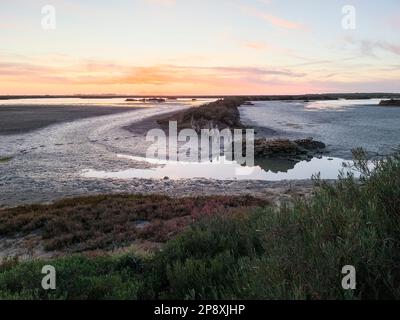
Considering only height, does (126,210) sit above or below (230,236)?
below

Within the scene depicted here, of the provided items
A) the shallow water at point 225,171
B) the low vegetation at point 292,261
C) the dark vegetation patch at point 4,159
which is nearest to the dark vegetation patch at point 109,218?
the low vegetation at point 292,261

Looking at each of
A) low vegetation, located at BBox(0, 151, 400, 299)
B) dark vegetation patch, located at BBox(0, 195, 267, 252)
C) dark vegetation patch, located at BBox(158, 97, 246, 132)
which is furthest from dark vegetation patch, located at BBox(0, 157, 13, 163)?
low vegetation, located at BBox(0, 151, 400, 299)

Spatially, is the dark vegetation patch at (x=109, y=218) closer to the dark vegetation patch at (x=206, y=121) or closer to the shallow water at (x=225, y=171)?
the shallow water at (x=225, y=171)

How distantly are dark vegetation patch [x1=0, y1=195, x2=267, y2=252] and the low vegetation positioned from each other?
11.7 feet

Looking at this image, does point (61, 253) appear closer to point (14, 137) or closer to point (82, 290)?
point (82, 290)

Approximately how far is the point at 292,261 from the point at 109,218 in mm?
9733

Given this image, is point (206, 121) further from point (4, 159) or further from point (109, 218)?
point (109, 218)

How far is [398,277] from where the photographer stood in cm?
402

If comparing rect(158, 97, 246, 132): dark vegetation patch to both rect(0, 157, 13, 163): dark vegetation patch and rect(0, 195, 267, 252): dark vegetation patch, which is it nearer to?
rect(0, 157, 13, 163): dark vegetation patch

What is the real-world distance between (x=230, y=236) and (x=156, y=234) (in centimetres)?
439

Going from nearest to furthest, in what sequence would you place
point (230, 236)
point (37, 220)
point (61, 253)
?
point (230, 236) → point (61, 253) → point (37, 220)

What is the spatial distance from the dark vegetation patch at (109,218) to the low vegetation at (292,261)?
11.7 ft

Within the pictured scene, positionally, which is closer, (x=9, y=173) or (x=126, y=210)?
(x=126, y=210)
